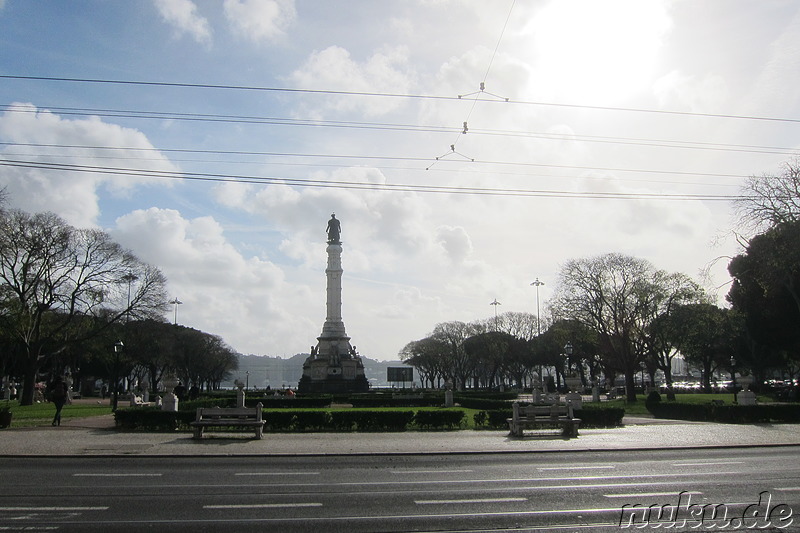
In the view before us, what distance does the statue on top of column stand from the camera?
8956 centimetres

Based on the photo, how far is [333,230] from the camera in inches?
3546

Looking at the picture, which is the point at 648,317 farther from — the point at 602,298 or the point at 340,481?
the point at 340,481

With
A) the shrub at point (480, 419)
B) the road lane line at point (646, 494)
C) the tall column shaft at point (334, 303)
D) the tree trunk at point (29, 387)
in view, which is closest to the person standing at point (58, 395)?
A: the shrub at point (480, 419)

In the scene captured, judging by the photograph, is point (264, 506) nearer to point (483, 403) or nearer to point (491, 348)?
point (483, 403)

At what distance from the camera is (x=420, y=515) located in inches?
398

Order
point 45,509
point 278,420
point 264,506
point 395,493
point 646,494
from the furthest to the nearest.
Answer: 1. point 278,420
2. point 395,493
3. point 646,494
4. point 264,506
5. point 45,509

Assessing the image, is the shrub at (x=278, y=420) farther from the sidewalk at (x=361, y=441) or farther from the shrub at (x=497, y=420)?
the shrub at (x=497, y=420)

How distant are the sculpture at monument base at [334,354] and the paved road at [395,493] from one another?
6108cm

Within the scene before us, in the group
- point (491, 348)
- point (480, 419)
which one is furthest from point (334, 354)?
point (480, 419)

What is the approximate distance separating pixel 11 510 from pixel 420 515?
6691 mm

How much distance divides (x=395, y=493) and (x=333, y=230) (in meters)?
79.1

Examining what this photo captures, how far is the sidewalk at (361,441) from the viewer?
745 inches

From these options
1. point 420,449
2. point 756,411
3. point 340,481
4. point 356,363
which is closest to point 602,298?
point 756,411

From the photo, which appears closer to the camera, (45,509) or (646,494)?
(45,509)
